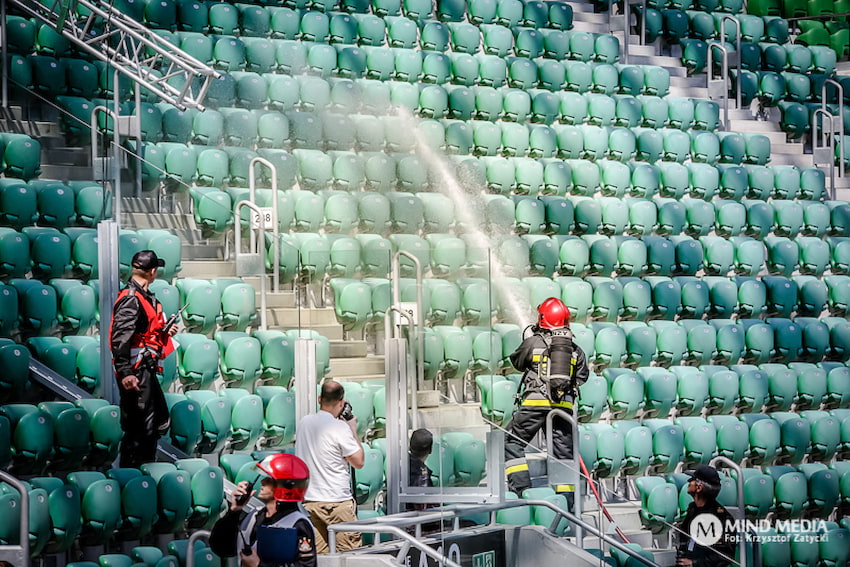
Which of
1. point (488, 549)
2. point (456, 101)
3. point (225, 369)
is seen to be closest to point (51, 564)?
point (225, 369)

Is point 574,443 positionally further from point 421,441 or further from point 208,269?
point 208,269

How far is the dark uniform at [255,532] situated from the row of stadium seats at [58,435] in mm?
1384

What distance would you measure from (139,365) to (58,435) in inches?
19.4

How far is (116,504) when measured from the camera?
5.71m

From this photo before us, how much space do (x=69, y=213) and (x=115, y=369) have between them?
0.99 metres

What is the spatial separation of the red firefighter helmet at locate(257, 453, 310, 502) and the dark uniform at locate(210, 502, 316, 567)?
0.12ft

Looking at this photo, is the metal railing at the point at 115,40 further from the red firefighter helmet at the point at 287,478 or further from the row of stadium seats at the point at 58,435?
the red firefighter helmet at the point at 287,478

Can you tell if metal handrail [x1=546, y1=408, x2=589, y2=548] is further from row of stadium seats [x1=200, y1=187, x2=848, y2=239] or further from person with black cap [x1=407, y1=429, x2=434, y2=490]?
row of stadium seats [x1=200, y1=187, x2=848, y2=239]

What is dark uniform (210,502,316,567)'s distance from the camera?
4.73m

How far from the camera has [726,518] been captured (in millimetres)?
6484

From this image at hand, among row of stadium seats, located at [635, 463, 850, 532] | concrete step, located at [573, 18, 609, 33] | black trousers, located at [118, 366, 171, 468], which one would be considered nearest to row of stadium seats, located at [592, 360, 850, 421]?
row of stadium seats, located at [635, 463, 850, 532]

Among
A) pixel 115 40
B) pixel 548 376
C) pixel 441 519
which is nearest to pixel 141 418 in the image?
pixel 441 519

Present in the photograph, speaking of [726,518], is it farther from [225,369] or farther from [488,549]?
[225,369]

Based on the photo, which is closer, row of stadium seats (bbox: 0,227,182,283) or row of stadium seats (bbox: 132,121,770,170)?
row of stadium seats (bbox: 0,227,182,283)
